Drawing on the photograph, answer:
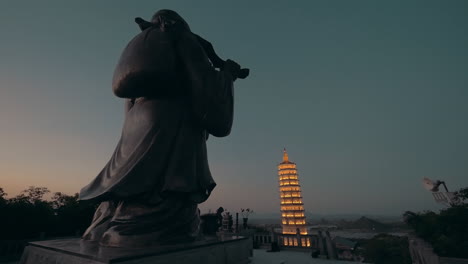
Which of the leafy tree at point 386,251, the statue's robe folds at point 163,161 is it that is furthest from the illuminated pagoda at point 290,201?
the statue's robe folds at point 163,161

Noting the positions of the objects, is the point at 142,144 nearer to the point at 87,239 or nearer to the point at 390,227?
the point at 87,239

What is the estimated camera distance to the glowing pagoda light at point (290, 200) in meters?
54.3

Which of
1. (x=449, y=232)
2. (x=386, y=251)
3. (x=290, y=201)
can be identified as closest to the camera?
(x=449, y=232)

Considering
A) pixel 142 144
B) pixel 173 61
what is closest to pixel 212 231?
pixel 142 144

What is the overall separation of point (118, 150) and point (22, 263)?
9.87 feet

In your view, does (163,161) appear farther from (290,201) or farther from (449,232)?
(290,201)

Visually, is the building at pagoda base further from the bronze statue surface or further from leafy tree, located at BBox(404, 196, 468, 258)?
the bronze statue surface

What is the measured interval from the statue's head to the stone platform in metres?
4.54

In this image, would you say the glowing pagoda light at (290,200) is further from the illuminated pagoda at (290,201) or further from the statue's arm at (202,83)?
the statue's arm at (202,83)

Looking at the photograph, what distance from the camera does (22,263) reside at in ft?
15.3

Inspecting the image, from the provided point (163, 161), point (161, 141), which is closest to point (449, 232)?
point (163, 161)

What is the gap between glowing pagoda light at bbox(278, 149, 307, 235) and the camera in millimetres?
54312

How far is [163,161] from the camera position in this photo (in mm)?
4508

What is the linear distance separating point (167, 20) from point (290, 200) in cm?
5745
